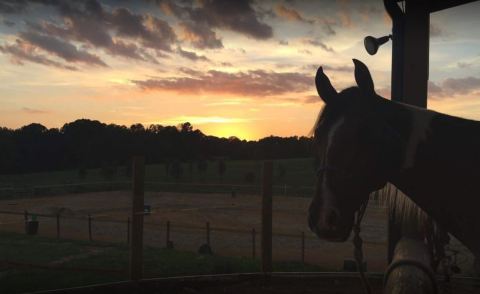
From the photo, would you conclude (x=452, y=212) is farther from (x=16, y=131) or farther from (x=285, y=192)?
(x=16, y=131)

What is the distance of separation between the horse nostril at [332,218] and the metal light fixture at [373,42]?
3488 mm

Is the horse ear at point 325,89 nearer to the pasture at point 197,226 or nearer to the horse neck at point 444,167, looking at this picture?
the horse neck at point 444,167

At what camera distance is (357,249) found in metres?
2.00

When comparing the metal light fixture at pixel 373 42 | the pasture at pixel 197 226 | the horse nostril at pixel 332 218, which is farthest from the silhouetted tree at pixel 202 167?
the horse nostril at pixel 332 218

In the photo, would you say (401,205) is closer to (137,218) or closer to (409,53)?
(409,53)

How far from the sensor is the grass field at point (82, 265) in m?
5.70

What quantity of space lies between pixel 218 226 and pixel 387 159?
16.5 m

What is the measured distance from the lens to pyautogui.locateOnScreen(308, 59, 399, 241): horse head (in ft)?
5.95

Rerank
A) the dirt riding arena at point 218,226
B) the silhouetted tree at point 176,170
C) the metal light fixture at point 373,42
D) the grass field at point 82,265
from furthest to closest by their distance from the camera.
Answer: the silhouetted tree at point 176,170 < the dirt riding arena at point 218,226 < the grass field at point 82,265 < the metal light fixture at point 373,42

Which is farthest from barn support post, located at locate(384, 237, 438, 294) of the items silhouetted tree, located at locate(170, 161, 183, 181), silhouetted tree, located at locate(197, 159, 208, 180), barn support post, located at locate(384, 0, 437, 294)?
silhouetted tree, located at locate(197, 159, 208, 180)

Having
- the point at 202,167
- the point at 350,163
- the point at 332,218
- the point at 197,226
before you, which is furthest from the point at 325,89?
the point at 202,167

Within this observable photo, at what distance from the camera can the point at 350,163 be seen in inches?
72.6

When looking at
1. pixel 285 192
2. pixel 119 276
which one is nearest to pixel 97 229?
pixel 119 276

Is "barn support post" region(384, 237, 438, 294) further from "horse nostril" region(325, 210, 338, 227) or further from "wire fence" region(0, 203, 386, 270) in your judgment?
"wire fence" region(0, 203, 386, 270)
